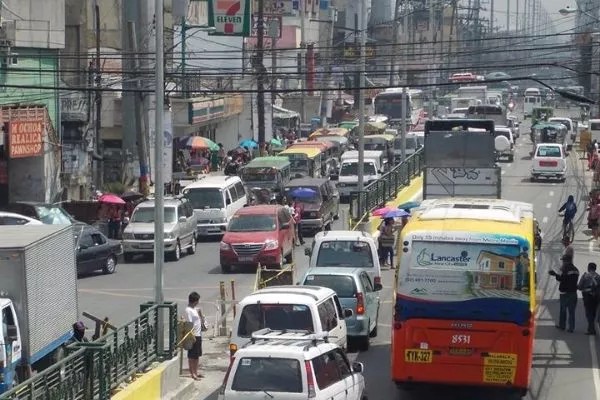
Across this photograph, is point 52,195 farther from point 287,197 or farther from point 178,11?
point 178,11

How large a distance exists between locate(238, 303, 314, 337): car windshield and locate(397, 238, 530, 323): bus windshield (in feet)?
5.47

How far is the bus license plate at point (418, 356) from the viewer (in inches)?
715

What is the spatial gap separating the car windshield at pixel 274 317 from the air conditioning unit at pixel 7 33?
76.7ft

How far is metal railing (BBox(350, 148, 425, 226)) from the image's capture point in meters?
41.9

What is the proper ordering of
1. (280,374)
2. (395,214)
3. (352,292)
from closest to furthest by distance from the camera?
(280,374) < (352,292) < (395,214)

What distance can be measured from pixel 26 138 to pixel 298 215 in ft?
28.9

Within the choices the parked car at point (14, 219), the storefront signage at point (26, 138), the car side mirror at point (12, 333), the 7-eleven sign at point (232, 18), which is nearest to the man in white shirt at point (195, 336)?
the car side mirror at point (12, 333)

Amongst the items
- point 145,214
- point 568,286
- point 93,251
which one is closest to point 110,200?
point 145,214

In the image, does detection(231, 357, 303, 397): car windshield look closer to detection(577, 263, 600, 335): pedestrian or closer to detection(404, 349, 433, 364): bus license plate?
detection(404, 349, 433, 364): bus license plate

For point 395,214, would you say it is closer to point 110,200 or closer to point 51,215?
point 51,215

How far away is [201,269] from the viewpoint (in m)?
35.9

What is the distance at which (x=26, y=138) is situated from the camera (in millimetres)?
41031

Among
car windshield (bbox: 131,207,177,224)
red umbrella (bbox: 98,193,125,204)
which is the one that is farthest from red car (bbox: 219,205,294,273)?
red umbrella (bbox: 98,193,125,204)

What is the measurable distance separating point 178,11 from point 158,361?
36.1 metres
